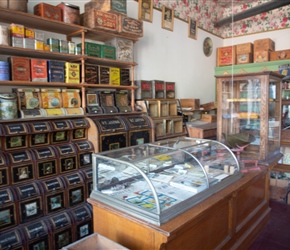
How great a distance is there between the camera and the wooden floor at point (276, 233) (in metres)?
2.66

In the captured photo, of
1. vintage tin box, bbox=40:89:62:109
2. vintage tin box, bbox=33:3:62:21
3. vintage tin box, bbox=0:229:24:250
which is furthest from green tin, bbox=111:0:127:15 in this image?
vintage tin box, bbox=0:229:24:250

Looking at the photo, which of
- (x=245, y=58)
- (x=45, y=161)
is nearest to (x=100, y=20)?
(x=45, y=161)

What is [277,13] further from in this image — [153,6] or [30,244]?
[30,244]

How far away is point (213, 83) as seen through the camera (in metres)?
6.54

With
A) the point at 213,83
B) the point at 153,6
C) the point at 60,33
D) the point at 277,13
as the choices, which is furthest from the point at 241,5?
the point at 60,33

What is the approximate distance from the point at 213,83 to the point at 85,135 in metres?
4.37

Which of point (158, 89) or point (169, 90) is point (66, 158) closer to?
point (158, 89)

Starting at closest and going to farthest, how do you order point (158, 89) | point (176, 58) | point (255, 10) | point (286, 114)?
point (158, 89) → point (286, 114) → point (176, 58) → point (255, 10)

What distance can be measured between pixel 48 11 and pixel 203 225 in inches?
101

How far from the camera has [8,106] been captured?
250 cm

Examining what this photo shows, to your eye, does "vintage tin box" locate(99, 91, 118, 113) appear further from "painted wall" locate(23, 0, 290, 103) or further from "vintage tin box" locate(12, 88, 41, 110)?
"painted wall" locate(23, 0, 290, 103)

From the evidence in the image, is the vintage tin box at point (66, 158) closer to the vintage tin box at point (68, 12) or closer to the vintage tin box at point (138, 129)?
the vintage tin box at point (138, 129)

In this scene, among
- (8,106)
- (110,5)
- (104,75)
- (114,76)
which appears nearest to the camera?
(8,106)

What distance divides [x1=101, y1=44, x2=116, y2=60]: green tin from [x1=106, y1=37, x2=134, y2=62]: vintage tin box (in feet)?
0.21
